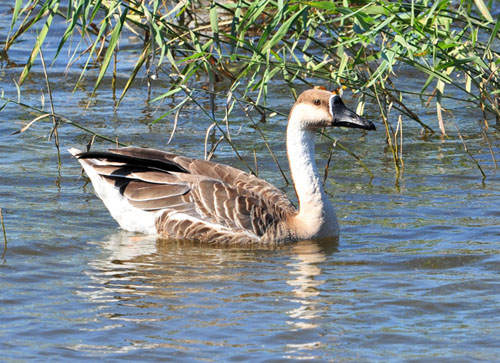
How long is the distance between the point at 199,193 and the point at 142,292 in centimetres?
176

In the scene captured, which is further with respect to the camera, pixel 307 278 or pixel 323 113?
pixel 323 113

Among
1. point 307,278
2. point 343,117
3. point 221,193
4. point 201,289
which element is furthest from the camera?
point 221,193

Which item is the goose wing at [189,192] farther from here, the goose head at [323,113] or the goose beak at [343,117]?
the goose beak at [343,117]

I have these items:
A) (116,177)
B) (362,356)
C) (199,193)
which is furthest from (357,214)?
(362,356)

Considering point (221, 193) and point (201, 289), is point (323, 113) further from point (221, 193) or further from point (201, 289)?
point (201, 289)

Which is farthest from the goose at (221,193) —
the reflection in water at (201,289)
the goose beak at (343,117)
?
the reflection in water at (201,289)

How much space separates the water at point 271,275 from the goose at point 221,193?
157 millimetres

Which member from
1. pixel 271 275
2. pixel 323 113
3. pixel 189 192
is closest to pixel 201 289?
pixel 271 275

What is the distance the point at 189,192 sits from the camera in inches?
334

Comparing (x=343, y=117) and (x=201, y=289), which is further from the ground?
(x=343, y=117)

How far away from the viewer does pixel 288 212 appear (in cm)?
838

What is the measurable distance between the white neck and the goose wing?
0.18 m

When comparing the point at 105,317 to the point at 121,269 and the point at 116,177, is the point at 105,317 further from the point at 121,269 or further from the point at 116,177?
the point at 116,177

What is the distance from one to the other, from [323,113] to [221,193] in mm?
1104
